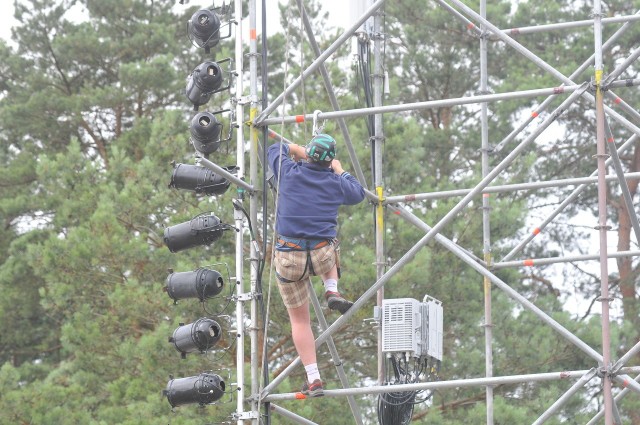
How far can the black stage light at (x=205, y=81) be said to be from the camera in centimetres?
1010

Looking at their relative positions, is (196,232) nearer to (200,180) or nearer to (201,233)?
(201,233)

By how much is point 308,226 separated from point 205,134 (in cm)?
98

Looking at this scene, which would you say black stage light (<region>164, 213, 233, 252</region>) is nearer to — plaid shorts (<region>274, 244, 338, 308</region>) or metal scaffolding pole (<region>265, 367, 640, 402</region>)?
plaid shorts (<region>274, 244, 338, 308</region>)

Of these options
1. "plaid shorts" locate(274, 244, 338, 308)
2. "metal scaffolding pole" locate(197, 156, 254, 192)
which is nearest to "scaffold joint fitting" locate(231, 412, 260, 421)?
"plaid shorts" locate(274, 244, 338, 308)

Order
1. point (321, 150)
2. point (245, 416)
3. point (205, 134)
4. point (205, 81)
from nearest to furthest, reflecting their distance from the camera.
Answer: point (321, 150)
point (245, 416)
point (205, 134)
point (205, 81)

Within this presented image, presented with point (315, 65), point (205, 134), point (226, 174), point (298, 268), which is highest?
point (315, 65)

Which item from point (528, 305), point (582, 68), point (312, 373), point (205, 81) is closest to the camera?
point (312, 373)

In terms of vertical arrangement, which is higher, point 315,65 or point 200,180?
point 315,65

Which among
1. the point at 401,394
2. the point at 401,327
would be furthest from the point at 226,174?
the point at 401,394

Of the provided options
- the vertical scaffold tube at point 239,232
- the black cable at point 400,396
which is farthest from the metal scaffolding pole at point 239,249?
the black cable at point 400,396

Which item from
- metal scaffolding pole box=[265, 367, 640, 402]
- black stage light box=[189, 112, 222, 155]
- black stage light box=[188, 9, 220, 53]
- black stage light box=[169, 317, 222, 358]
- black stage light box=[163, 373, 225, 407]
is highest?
black stage light box=[188, 9, 220, 53]

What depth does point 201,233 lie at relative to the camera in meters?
10.1

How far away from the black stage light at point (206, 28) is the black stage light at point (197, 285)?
1.44 m

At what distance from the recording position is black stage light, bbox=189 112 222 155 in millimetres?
9883
